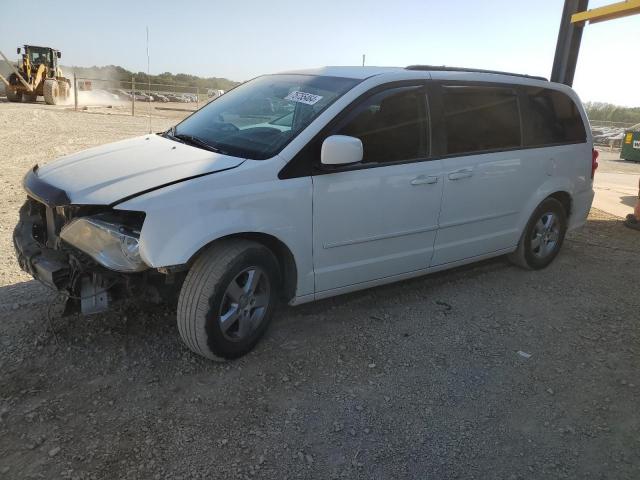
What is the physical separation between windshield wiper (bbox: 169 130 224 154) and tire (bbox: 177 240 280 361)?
0.74 meters

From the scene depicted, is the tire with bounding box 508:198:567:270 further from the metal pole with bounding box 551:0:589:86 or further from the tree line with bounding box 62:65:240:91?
the tree line with bounding box 62:65:240:91

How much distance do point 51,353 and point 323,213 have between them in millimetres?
1893

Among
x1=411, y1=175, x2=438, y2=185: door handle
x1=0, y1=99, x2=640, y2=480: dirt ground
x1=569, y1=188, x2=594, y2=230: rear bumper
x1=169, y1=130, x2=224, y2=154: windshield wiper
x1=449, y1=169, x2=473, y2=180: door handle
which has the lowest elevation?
x1=0, y1=99, x2=640, y2=480: dirt ground

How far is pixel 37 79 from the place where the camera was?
1072 inches

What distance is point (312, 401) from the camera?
2.92 m

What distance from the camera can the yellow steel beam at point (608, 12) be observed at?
6602mm

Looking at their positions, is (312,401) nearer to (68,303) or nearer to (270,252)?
(270,252)

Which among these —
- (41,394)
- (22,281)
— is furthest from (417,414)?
(22,281)

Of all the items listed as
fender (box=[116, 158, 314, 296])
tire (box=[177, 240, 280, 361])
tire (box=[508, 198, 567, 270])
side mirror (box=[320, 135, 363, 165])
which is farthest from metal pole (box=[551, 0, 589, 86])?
tire (box=[177, 240, 280, 361])

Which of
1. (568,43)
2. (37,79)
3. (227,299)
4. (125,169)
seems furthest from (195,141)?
(37,79)

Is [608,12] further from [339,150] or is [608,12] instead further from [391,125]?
[339,150]

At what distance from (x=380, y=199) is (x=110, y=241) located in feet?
5.84

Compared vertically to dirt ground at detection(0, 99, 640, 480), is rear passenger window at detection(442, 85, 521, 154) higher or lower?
higher

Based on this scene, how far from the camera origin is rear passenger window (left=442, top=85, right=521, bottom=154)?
4.05m
